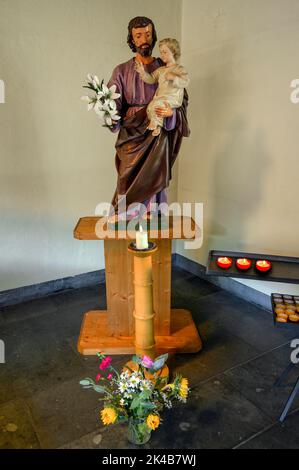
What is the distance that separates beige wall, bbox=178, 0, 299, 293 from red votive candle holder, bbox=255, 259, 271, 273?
0.53 meters

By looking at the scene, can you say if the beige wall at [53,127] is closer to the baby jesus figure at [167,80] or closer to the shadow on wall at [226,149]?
the shadow on wall at [226,149]

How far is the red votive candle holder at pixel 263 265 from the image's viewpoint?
1541 mm

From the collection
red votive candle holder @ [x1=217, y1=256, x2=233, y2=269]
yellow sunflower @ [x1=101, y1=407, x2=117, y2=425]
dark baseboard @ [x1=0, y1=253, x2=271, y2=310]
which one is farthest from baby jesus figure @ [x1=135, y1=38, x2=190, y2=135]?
dark baseboard @ [x1=0, y1=253, x2=271, y2=310]

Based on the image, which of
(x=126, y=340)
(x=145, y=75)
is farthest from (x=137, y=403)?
(x=145, y=75)

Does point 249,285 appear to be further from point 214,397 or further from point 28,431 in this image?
point 28,431

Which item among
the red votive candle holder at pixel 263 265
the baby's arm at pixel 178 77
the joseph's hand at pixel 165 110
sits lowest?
the red votive candle holder at pixel 263 265

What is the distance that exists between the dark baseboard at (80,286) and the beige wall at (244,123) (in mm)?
89

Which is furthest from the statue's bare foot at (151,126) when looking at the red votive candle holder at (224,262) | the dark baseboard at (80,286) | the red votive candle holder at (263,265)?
the dark baseboard at (80,286)

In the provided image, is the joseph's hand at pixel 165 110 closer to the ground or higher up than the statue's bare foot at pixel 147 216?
higher up

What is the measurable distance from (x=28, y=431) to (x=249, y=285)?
162cm

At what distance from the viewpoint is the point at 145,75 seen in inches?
59.7

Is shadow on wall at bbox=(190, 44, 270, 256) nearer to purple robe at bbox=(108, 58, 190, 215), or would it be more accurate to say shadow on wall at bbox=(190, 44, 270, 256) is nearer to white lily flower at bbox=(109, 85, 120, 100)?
purple robe at bbox=(108, 58, 190, 215)

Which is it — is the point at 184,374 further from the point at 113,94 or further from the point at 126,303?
the point at 113,94
